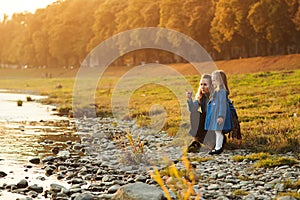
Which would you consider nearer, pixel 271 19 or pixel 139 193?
pixel 139 193

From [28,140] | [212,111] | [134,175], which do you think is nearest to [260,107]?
[212,111]

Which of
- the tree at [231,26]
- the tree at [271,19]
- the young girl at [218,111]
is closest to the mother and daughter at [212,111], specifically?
the young girl at [218,111]

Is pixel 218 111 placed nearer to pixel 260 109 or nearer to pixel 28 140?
pixel 28 140

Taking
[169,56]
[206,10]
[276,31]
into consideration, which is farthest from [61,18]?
[276,31]

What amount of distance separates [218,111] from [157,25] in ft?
209

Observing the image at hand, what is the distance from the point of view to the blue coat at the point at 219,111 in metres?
11.9

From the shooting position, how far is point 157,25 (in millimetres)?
74812

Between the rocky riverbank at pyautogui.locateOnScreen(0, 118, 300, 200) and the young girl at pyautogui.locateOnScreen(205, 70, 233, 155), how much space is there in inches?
16.7

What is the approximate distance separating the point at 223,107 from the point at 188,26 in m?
52.2

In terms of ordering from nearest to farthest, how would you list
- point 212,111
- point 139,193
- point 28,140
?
point 139,193 < point 212,111 < point 28,140

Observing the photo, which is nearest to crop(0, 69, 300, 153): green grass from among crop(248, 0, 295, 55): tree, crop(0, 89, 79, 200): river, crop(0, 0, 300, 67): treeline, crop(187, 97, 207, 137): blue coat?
crop(187, 97, 207, 137): blue coat

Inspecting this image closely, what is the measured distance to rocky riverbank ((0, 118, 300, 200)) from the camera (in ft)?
27.3

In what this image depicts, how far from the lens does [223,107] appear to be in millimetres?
11891

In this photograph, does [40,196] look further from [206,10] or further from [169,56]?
[169,56]
